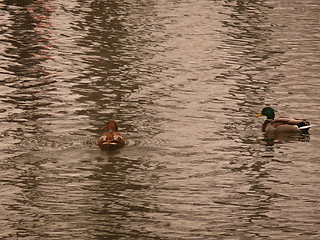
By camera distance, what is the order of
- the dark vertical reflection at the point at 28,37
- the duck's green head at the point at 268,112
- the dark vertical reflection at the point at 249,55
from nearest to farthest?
the duck's green head at the point at 268,112 → the dark vertical reflection at the point at 249,55 → the dark vertical reflection at the point at 28,37

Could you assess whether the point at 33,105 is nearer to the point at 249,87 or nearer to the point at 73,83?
the point at 73,83

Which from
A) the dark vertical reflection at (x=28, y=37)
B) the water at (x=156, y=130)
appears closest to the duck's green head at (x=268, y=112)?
the water at (x=156, y=130)

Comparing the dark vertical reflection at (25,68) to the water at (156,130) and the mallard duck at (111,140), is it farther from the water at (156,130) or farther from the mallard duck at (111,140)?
the mallard duck at (111,140)

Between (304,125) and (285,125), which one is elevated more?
(304,125)

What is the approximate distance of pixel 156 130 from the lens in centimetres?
1983

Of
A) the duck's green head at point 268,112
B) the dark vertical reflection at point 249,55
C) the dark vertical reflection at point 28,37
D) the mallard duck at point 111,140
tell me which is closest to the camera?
the mallard duck at point 111,140

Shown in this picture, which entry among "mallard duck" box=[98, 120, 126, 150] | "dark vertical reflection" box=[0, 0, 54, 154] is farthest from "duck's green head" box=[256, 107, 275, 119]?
"dark vertical reflection" box=[0, 0, 54, 154]

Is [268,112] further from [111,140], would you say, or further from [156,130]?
[111,140]

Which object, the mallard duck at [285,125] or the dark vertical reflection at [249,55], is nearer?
the mallard duck at [285,125]

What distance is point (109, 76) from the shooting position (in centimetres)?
2581

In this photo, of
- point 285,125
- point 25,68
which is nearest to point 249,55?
point 25,68

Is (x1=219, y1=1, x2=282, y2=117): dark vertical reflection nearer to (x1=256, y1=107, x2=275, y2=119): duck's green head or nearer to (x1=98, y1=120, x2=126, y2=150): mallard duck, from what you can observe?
(x1=256, y1=107, x2=275, y2=119): duck's green head

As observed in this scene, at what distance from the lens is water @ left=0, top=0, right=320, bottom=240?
47.0 ft

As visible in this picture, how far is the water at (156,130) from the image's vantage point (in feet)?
47.0
